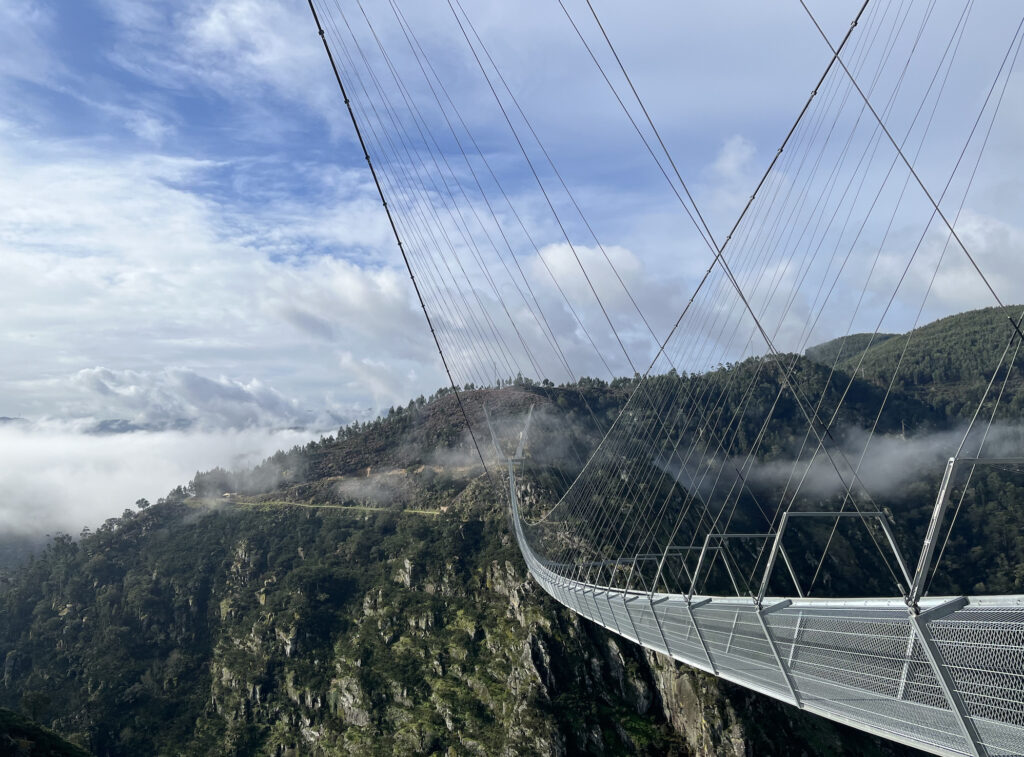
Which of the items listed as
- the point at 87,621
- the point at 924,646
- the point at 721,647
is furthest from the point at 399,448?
the point at 924,646

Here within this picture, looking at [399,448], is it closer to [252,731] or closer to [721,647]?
[252,731]

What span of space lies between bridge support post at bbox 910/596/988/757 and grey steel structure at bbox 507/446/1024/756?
0.03ft

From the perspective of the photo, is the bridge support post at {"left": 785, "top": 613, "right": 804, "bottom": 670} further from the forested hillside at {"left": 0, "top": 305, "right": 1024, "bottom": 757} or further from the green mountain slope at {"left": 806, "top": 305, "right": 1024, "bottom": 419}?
the green mountain slope at {"left": 806, "top": 305, "right": 1024, "bottom": 419}

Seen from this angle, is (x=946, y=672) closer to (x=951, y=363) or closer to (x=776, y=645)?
(x=776, y=645)

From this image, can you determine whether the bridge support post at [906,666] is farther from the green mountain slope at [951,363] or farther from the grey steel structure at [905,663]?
the green mountain slope at [951,363]

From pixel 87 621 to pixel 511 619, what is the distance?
169ft

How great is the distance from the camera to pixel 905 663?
8461mm

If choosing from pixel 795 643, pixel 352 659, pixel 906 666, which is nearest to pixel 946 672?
pixel 906 666

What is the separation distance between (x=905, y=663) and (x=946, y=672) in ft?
3.46

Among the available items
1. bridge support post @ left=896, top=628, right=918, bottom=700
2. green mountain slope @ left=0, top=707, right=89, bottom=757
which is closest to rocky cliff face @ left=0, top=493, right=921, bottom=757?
green mountain slope @ left=0, top=707, right=89, bottom=757

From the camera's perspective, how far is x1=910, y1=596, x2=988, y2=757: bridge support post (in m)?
7.43

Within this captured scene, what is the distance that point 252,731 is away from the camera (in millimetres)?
69250

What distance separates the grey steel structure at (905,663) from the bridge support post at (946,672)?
1 cm

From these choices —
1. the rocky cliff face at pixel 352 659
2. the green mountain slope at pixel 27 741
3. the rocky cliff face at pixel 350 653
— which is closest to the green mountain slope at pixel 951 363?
the rocky cliff face at pixel 350 653
